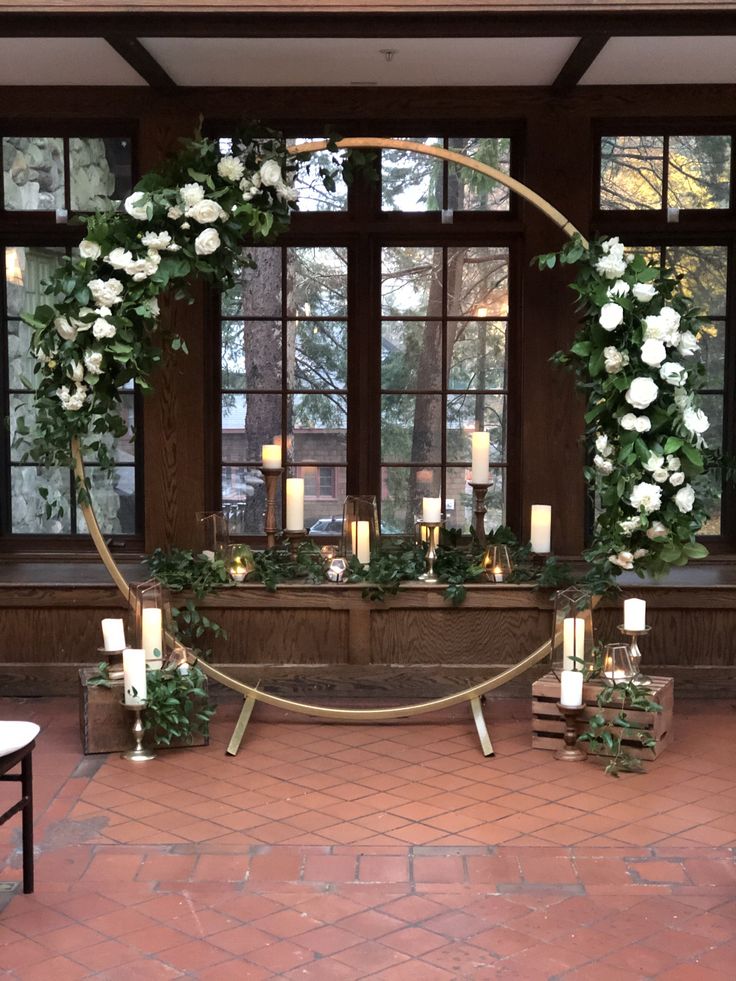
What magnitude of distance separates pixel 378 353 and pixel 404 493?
0.73m

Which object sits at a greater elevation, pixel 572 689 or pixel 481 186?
pixel 481 186

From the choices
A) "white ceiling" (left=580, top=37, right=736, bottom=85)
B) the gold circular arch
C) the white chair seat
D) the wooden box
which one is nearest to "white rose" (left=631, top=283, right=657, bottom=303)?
the gold circular arch

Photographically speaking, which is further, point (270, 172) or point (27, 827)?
point (270, 172)

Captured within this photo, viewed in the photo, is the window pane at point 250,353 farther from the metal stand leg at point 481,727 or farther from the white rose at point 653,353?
the white rose at point 653,353

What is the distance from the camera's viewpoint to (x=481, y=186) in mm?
6312

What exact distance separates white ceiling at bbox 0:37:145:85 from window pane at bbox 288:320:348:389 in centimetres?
143

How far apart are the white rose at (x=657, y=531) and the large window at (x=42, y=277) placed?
107 inches

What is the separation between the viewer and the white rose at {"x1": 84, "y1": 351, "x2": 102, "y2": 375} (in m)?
4.96

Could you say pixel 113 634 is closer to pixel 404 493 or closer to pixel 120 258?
pixel 120 258

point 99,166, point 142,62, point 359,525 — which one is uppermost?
point 142,62

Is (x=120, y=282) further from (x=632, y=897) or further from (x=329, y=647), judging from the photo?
(x=632, y=897)

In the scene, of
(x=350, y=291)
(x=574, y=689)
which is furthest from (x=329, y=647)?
(x=350, y=291)

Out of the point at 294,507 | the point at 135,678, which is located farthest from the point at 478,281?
the point at 135,678

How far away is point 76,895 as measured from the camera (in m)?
3.80
